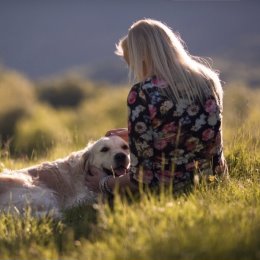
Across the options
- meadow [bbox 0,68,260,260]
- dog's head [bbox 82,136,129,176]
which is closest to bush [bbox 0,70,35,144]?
dog's head [bbox 82,136,129,176]

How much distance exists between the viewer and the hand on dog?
543cm

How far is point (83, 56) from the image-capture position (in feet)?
345

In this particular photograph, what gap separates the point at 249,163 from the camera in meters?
5.61

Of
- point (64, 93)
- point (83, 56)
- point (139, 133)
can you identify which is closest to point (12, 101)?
point (64, 93)

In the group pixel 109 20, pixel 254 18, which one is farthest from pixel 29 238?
pixel 109 20

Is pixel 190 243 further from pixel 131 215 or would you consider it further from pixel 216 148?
pixel 216 148

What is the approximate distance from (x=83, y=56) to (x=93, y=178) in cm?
10090

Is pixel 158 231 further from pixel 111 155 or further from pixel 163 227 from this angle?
pixel 111 155

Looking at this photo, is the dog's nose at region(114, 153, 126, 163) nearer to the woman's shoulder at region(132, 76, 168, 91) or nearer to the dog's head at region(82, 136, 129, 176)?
the dog's head at region(82, 136, 129, 176)

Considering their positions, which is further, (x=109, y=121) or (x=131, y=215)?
(x=109, y=121)

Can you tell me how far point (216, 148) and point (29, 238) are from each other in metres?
1.75

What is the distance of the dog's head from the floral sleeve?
0.81 m

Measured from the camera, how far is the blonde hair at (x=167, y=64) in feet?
14.4

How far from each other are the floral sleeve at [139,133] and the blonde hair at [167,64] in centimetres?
21
